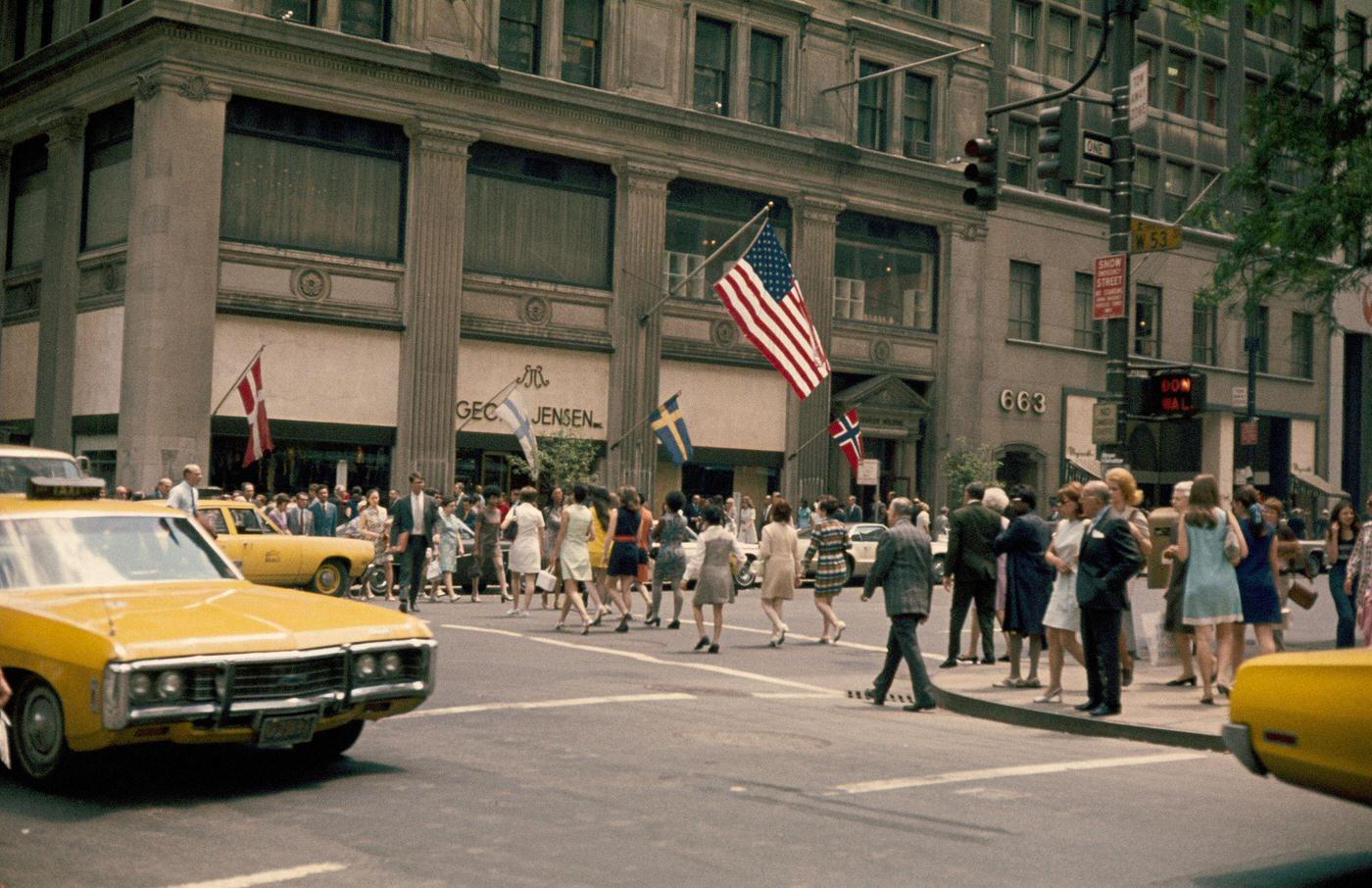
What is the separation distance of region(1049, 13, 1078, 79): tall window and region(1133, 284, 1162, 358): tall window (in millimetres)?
7180

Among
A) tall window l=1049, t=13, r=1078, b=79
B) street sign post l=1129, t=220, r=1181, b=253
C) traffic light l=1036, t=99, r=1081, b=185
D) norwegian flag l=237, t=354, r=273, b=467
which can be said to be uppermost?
tall window l=1049, t=13, r=1078, b=79

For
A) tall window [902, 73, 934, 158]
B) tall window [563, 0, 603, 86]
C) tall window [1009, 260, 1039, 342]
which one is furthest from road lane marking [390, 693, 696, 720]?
tall window [1009, 260, 1039, 342]

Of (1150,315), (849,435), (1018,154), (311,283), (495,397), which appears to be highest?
(1018,154)

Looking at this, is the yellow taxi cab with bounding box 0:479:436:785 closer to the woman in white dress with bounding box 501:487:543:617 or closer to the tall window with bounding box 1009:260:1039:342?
the woman in white dress with bounding box 501:487:543:617

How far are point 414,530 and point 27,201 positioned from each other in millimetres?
19222

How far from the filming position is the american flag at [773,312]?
28.7 metres

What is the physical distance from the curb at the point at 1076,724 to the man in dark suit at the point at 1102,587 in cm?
23

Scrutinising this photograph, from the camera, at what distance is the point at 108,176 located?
106 feet

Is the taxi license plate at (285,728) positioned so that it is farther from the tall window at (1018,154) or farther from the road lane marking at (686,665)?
the tall window at (1018,154)

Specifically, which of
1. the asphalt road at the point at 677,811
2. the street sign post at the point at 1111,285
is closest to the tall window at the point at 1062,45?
the street sign post at the point at 1111,285

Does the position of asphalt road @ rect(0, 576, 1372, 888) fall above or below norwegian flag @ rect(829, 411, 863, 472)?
below

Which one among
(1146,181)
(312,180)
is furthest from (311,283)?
(1146,181)

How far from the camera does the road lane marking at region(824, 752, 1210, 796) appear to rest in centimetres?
870

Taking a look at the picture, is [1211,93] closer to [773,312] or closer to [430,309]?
[773,312]
